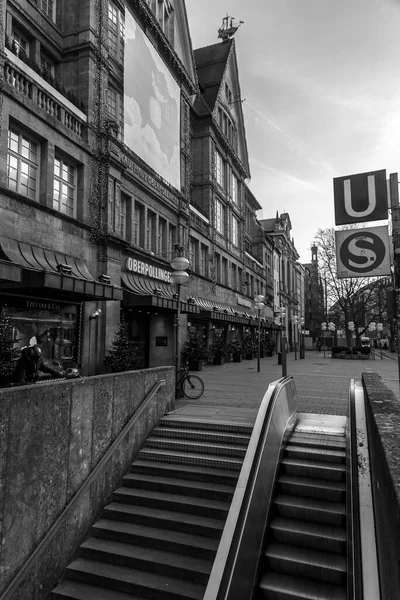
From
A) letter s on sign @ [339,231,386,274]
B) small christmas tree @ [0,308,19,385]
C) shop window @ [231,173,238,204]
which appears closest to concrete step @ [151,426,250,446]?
letter s on sign @ [339,231,386,274]

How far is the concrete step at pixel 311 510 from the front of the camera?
5654 mm

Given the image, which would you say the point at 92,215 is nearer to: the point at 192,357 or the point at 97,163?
the point at 97,163

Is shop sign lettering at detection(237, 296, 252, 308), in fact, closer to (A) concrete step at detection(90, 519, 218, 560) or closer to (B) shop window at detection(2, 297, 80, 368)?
(B) shop window at detection(2, 297, 80, 368)

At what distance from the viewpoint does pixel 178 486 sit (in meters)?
6.62

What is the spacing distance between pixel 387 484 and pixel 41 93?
15.2 m

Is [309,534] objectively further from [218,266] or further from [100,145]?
[218,266]

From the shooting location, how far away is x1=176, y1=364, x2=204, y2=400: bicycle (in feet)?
38.1

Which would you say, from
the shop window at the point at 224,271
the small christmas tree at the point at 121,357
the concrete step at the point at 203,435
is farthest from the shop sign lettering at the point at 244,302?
the concrete step at the point at 203,435

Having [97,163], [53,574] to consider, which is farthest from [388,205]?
[97,163]

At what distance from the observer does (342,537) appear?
5359mm

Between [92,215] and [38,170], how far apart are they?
9.07ft

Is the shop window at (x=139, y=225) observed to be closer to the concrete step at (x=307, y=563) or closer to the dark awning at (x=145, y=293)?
the dark awning at (x=145, y=293)

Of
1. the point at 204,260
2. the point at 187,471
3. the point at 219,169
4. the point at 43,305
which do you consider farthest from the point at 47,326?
the point at 219,169

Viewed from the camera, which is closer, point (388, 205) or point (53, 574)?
point (53, 574)
